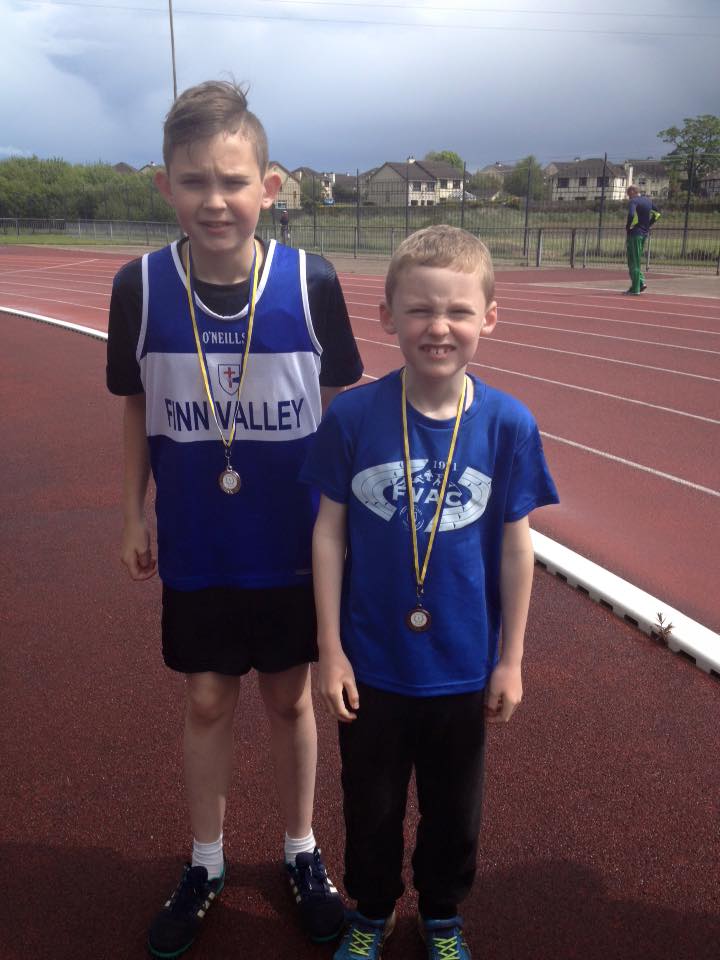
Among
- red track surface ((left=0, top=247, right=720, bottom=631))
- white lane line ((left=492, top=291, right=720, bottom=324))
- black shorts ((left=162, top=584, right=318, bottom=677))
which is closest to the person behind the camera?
black shorts ((left=162, top=584, right=318, bottom=677))

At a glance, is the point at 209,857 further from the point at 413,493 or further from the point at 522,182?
the point at 522,182

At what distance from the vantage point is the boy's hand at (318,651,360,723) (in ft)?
5.88

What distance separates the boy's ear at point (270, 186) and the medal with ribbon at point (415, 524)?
53 centimetres

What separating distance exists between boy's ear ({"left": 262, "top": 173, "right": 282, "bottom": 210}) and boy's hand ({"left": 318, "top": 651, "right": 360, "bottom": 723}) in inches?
38.3

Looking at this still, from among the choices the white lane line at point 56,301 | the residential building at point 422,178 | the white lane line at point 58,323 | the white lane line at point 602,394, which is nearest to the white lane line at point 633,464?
the white lane line at point 602,394

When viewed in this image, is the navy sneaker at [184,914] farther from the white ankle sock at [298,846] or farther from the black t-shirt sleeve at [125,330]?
the black t-shirt sleeve at [125,330]

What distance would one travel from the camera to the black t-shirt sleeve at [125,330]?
6.12 ft

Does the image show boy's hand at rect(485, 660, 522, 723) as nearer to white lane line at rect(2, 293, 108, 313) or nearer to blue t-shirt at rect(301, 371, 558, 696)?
blue t-shirt at rect(301, 371, 558, 696)

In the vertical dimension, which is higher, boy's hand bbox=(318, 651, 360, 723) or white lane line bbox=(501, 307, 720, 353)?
boy's hand bbox=(318, 651, 360, 723)

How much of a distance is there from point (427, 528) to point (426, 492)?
0.07m

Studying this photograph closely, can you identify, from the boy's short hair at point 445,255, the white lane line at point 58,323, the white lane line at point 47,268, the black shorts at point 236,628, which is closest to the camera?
the boy's short hair at point 445,255

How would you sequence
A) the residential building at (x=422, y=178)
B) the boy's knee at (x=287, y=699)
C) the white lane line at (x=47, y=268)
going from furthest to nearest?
the residential building at (x=422, y=178) → the white lane line at (x=47, y=268) → the boy's knee at (x=287, y=699)

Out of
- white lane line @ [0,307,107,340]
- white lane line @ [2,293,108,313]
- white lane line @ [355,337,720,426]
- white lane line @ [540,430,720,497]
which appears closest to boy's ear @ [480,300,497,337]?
white lane line @ [540,430,720,497]

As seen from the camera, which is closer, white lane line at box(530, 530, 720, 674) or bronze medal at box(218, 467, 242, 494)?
bronze medal at box(218, 467, 242, 494)
